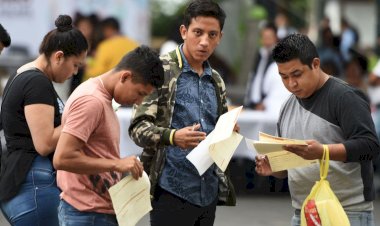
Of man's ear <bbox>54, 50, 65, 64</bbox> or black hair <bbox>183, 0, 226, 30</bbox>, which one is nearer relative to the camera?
man's ear <bbox>54, 50, 65, 64</bbox>

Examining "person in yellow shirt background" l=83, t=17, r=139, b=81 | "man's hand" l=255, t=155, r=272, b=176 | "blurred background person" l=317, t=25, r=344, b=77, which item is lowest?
"blurred background person" l=317, t=25, r=344, b=77

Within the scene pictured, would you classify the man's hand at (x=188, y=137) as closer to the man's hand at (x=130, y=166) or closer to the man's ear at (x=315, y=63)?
the man's hand at (x=130, y=166)

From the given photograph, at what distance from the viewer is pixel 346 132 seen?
19.2 ft

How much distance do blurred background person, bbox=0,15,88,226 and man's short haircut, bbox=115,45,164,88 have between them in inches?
19.9

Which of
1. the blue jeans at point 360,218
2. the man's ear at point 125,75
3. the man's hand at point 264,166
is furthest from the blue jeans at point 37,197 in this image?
the blue jeans at point 360,218

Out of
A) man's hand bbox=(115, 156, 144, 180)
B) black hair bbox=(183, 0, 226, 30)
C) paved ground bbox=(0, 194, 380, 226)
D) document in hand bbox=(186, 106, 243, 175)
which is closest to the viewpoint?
man's hand bbox=(115, 156, 144, 180)

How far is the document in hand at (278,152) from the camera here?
578cm

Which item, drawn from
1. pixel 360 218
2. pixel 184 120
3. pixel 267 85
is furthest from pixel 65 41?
pixel 267 85

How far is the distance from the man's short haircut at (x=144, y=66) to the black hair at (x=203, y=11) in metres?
0.73

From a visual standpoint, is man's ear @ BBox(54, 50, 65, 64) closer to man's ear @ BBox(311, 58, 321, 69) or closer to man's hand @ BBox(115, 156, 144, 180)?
man's hand @ BBox(115, 156, 144, 180)

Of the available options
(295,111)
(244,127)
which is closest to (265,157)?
(295,111)

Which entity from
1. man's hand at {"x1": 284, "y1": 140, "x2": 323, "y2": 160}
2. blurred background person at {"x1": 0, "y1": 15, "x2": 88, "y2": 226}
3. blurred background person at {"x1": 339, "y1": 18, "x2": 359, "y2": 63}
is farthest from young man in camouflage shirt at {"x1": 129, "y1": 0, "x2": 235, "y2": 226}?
blurred background person at {"x1": 339, "y1": 18, "x2": 359, "y2": 63}

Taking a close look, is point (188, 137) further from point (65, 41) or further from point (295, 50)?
point (65, 41)

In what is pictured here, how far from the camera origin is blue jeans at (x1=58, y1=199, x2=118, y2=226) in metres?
5.75
